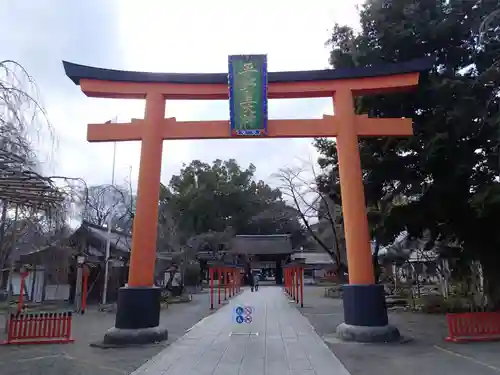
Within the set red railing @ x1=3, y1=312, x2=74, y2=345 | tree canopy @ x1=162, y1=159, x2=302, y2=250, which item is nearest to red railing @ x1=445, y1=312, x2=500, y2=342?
red railing @ x1=3, y1=312, x2=74, y2=345

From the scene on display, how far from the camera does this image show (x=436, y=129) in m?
10.8

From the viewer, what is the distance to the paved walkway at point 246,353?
7078 millimetres

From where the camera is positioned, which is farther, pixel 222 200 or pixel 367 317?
pixel 222 200

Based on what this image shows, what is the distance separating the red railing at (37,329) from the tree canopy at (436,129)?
9425mm

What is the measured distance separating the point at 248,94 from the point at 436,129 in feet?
16.8

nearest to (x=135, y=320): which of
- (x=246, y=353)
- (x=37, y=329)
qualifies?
(x=246, y=353)

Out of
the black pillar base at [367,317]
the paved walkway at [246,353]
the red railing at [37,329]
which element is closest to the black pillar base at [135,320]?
the paved walkway at [246,353]

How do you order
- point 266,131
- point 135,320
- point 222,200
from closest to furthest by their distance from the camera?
point 135,320 < point 266,131 < point 222,200

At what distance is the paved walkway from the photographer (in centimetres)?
708

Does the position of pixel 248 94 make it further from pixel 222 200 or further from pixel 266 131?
pixel 222 200

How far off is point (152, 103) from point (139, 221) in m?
3.18

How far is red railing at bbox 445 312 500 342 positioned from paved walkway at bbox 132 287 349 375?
3155mm

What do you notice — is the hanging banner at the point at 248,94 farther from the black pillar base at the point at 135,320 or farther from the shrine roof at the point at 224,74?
the black pillar base at the point at 135,320

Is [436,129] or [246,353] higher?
[436,129]
